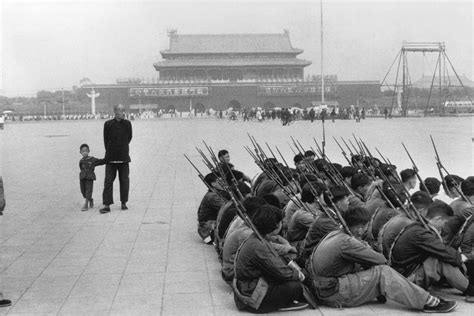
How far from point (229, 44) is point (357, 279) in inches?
2104

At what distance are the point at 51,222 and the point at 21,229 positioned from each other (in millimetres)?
511

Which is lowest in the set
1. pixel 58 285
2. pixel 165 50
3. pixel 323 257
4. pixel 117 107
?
pixel 58 285

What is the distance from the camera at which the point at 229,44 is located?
187ft

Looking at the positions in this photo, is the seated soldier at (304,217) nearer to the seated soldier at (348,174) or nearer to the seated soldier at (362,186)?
the seated soldier at (362,186)

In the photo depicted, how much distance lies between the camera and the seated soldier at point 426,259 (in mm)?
4590

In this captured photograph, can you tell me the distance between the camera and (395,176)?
7.01 meters

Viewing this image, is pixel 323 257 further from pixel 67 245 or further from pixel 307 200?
pixel 67 245

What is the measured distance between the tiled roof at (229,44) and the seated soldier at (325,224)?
170 ft

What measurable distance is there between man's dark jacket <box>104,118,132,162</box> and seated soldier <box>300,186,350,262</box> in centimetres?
397

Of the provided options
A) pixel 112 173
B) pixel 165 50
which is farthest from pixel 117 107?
pixel 165 50

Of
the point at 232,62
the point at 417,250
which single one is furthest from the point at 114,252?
the point at 232,62

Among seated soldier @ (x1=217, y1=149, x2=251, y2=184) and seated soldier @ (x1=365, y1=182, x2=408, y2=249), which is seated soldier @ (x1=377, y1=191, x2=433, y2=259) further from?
seated soldier @ (x1=217, y1=149, x2=251, y2=184)

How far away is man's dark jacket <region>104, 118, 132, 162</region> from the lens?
877cm

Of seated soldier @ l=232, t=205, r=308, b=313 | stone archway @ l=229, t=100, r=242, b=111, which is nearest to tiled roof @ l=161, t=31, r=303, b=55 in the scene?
stone archway @ l=229, t=100, r=242, b=111
